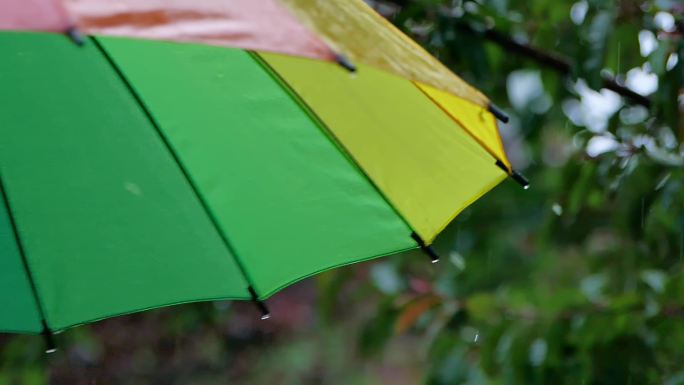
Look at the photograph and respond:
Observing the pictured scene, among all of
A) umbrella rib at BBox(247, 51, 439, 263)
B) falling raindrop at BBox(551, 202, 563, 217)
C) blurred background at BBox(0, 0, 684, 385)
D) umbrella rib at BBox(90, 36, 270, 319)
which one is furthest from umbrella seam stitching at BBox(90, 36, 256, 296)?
falling raindrop at BBox(551, 202, 563, 217)

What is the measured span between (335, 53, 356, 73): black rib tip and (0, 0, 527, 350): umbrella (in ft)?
1.23

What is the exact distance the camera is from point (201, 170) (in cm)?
159

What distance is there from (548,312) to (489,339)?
145 millimetres

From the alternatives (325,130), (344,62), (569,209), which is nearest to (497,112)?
(325,130)

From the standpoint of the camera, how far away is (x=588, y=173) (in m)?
2.27

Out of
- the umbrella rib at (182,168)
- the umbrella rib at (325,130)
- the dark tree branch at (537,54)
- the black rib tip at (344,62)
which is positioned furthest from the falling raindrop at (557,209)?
the black rib tip at (344,62)

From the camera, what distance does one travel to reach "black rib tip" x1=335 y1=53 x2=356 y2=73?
40.0 inches

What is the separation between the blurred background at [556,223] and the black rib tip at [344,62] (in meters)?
1.11

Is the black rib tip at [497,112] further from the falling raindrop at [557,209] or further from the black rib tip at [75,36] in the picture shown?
the falling raindrop at [557,209]

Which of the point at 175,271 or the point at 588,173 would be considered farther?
the point at 588,173

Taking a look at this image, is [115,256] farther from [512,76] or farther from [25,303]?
[512,76]

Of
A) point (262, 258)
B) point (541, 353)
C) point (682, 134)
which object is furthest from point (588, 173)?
point (262, 258)

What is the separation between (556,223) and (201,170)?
1.17 meters

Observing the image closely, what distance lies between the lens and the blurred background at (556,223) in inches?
83.6
